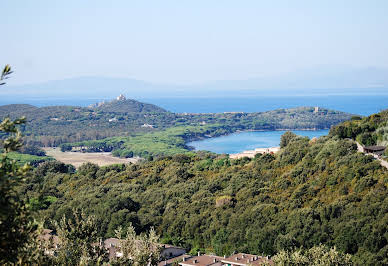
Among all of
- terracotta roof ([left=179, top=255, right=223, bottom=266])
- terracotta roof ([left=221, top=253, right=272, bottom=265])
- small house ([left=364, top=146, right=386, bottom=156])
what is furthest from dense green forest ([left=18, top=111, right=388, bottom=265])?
terracotta roof ([left=179, top=255, right=223, bottom=266])

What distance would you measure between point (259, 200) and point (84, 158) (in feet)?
169

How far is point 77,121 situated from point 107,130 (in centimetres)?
1434

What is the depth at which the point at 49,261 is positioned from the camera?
385 inches

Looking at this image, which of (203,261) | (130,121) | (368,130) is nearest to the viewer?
(203,261)

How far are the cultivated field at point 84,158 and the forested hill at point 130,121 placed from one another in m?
12.0

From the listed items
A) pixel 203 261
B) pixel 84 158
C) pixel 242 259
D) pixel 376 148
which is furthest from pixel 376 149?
pixel 84 158

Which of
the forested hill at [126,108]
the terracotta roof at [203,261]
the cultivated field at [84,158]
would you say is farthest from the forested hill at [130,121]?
the terracotta roof at [203,261]

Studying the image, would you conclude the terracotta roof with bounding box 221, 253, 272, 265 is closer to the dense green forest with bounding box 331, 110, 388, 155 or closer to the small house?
the small house

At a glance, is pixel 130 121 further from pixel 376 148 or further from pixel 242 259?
pixel 242 259

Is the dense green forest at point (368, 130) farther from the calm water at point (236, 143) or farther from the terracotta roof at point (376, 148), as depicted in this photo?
the calm water at point (236, 143)

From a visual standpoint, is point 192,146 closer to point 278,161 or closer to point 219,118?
point 219,118

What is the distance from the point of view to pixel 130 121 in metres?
131

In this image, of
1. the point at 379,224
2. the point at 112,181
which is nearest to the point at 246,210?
the point at 379,224

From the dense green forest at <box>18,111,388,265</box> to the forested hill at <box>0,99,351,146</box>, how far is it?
201 ft
